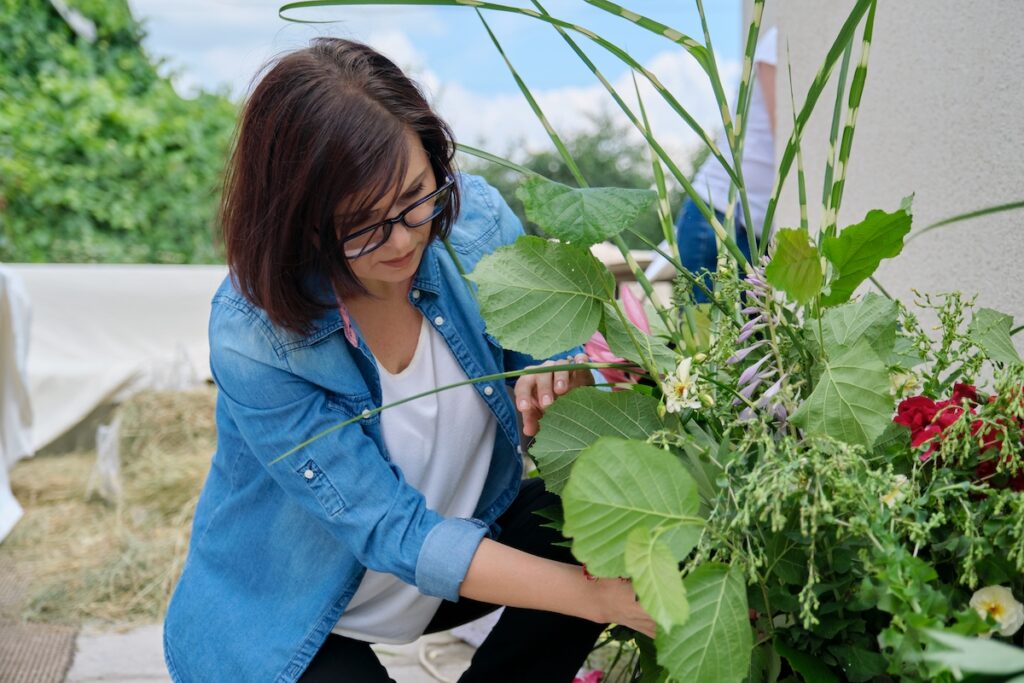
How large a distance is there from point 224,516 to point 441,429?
29 centimetres

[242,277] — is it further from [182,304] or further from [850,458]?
→ [182,304]

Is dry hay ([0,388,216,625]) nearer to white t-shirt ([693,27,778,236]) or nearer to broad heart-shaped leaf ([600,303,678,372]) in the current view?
white t-shirt ([693,27,778,236])

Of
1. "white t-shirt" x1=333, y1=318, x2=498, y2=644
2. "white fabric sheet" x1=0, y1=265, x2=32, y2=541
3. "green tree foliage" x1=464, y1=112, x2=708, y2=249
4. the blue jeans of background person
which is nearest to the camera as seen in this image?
"white t-shirt" x1=333, y1=318, x2=498, y2=644

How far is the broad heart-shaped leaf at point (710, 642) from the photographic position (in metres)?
0.79

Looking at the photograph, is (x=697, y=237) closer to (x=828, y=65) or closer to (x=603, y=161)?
(x=828, y=65)

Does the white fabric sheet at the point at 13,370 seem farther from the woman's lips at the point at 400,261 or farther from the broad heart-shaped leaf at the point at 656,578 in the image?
the broad heart-shaped leaf at the point at 656,578

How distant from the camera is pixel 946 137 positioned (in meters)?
1.58

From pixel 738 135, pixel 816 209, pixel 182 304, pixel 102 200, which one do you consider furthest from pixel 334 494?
pixel 102 200

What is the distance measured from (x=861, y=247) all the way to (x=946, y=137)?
813 mm

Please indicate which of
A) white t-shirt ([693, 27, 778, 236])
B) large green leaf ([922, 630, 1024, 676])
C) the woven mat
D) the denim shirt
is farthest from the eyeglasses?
white t-shirt ([693, 27, 778, 236])

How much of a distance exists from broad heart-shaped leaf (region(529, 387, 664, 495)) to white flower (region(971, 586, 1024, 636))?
0.30 metres

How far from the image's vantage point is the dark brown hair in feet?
3.62

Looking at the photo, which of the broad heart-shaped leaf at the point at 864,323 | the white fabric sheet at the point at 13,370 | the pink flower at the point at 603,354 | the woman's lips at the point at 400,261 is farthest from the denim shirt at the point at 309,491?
the white fabric sheet at the point at 13,370

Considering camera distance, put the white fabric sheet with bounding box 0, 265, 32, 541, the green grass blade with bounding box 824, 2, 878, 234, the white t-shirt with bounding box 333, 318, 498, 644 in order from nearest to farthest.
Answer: the green grass blade with bounding box 824, 2, 878, 234, the white t-shirt with bounding box 333, 318, 498, 644, the white fabric sheet with bounding box 0, 265, 32, 541
